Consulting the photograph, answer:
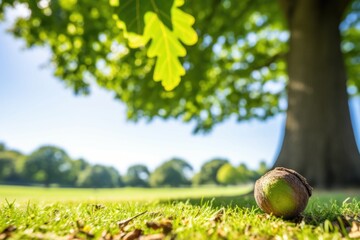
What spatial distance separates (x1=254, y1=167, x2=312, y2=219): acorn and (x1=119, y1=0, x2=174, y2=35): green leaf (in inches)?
54.8

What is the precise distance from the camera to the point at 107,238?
2.16m

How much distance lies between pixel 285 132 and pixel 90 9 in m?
5.89

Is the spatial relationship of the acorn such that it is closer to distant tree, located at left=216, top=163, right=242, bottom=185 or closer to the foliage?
the foliage

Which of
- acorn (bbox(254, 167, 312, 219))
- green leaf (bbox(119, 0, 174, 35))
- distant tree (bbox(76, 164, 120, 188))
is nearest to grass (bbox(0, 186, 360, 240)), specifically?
acorn (bbox(254, 167, 312, 219))

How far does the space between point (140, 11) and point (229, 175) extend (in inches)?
1398

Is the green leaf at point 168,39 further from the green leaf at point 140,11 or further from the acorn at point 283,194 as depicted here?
the acorn at point 283,194

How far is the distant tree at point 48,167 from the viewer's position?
6525 centimetres

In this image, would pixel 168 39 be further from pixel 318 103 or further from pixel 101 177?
pixel 101 177

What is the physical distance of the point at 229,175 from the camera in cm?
3669

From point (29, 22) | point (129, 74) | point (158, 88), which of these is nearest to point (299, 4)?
point (158, 88)

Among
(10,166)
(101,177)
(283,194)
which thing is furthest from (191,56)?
(10,166)

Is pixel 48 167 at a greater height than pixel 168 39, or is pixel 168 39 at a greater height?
pixel 48 167

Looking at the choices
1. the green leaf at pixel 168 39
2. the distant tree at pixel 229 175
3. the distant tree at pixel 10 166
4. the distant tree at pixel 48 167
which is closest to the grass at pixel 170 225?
the green leaf at pixel 168 39

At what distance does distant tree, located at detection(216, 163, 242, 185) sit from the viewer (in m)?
35.9
